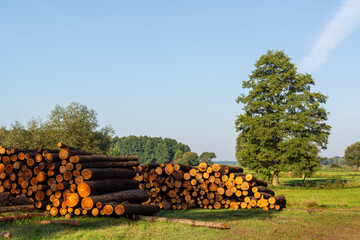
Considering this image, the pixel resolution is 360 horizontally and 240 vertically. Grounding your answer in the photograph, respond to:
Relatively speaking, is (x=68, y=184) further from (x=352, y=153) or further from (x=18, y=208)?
(x=352, y=153)

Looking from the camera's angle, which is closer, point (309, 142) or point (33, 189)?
point (33, 189)

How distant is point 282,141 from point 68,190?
2768 centimetres

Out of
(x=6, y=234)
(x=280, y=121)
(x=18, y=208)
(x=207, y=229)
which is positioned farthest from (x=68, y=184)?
(x=280, y=121)

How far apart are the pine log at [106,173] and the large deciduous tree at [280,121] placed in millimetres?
23321

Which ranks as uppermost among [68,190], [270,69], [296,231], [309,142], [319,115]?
[270,69]

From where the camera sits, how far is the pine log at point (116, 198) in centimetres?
1256


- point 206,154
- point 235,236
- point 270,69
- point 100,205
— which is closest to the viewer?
point 235,236

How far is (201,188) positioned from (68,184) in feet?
24.0

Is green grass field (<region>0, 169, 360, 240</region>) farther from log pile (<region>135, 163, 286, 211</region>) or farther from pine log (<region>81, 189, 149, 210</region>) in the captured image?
log pile (<region>135, 163, 286, 211</region>)

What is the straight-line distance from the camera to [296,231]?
1170 centimetres

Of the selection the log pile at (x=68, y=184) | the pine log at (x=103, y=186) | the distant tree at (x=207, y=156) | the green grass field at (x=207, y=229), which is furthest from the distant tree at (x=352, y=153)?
the log pile at (x=68, y=184)

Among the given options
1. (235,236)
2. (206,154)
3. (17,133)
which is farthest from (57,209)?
(206,154)

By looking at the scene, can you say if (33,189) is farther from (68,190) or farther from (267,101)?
(267,101)

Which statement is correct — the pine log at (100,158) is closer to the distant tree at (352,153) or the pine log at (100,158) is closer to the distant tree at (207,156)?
the distant tree at (352,153)
